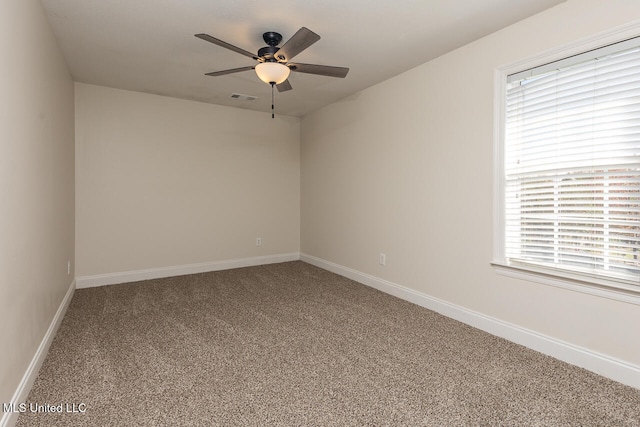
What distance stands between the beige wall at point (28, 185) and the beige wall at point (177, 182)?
1.02 m

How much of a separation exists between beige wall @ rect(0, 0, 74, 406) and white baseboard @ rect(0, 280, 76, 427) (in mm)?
47

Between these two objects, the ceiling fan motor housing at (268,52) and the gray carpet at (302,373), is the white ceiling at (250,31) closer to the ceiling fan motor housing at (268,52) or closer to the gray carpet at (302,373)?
the ceiling fan motor housing at (268,52)

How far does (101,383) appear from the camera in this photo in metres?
1.95

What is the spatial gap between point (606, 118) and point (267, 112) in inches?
A: 165

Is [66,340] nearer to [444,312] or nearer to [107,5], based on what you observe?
[107,5]

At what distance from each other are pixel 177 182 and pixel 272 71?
8.87 feet

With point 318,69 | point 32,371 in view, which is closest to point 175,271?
point 32,371

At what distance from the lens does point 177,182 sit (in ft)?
14.9

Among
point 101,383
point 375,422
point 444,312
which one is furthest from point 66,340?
point 444,312

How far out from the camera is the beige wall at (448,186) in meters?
2.17

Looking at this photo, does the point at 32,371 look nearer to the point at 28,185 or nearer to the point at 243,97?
the point at 28,185

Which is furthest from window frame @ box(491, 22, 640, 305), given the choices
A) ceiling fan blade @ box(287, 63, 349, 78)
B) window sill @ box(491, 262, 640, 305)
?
ceiling fan blade @ box(287, 63, 349, 78)

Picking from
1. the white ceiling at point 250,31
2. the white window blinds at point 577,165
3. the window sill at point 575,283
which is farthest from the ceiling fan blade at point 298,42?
the window sill at point 575,283

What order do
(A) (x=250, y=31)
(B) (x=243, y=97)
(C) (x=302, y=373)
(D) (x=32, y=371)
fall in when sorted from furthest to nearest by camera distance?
(B) (x=243, y=97) < (A) (x=250, y=31) < (C) (x=302, y=373) < (D) (x=32, y=371)
